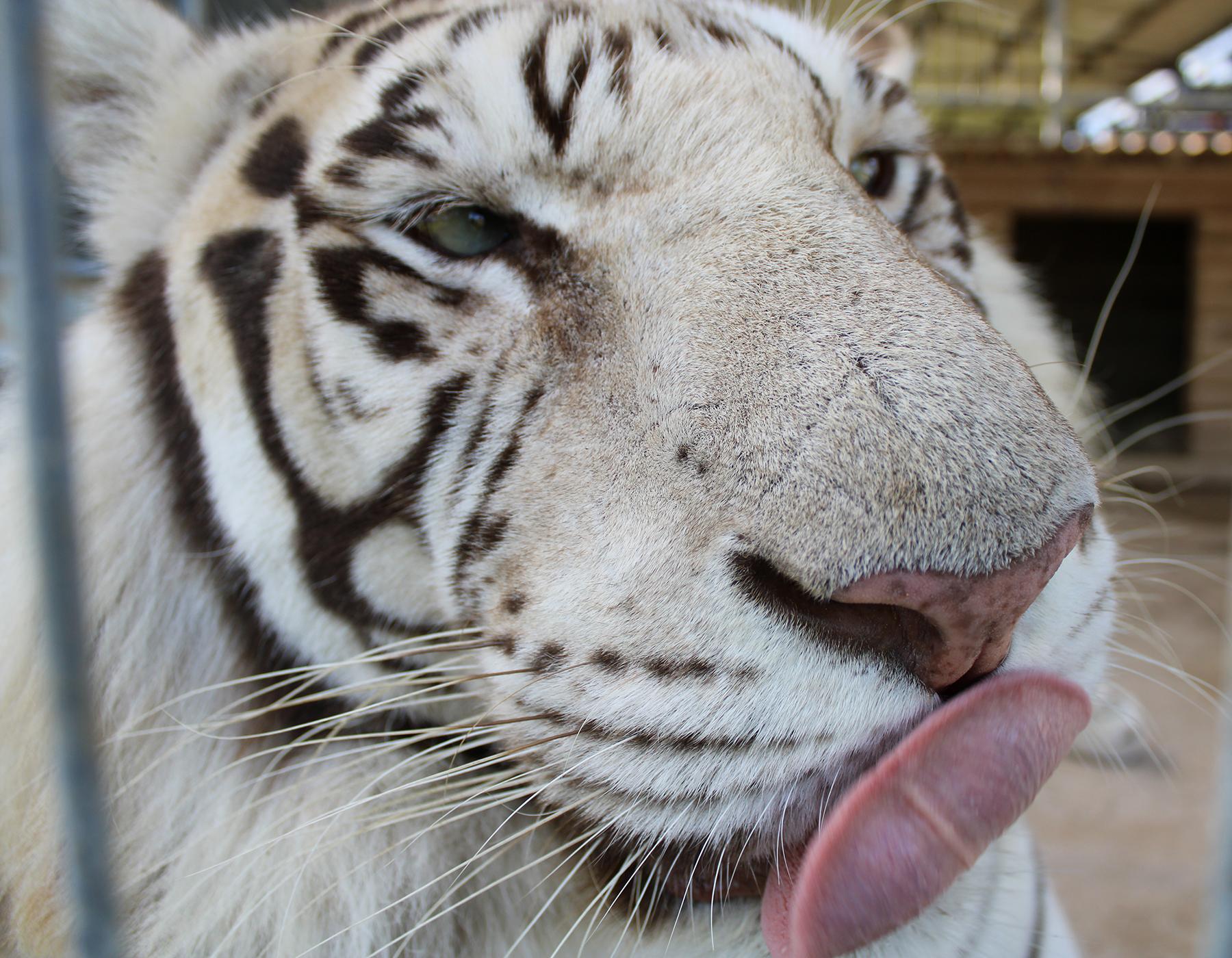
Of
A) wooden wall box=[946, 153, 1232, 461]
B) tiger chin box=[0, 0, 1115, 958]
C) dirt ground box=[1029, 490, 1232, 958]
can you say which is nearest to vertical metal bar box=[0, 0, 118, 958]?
tiger chin box=[0, 0, 1115, 958]

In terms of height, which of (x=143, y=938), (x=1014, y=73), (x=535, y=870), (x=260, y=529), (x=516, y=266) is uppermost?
(x=1014, y=73)

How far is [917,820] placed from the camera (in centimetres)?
57

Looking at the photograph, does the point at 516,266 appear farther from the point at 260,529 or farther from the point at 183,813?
the point at 183,813

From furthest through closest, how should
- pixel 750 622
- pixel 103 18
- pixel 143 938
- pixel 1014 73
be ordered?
pixel 1014 73 < pixel 103 18 < pixel 143 938 < pixel 750 622

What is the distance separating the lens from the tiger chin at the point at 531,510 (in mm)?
585

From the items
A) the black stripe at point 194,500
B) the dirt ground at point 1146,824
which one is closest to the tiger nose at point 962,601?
the black stripe at point 194,500

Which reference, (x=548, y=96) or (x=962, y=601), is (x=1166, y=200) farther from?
(x=962, y=601)

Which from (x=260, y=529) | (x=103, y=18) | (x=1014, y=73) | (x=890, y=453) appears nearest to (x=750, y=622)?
(x=890, y=453)

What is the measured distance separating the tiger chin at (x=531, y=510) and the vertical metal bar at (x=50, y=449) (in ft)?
1.06

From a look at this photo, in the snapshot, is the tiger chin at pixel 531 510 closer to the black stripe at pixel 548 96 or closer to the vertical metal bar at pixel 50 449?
the black stripe at pixel 548 96

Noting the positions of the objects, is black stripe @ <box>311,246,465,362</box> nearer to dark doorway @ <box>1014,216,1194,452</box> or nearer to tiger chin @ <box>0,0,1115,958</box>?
tiger chin @ <box>0,0,1115,958</box>

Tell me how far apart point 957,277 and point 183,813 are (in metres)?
0.96

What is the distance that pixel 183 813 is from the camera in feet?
2.77

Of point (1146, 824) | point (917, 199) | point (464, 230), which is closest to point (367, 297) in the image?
point (464, 230)
